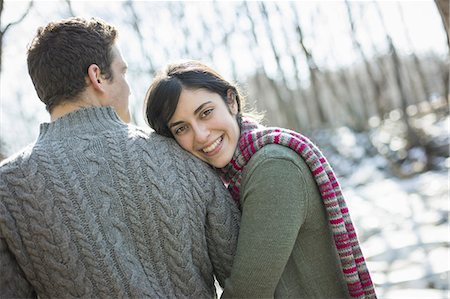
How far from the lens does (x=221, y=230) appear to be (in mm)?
1729

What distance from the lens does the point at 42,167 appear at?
161 centimetres

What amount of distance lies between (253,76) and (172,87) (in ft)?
37.7

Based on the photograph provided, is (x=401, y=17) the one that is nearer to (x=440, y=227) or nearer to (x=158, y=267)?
(x=440, y=227)

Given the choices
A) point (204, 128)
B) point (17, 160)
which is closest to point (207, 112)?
point (204, 128)

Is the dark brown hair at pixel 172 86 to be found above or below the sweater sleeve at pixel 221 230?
above

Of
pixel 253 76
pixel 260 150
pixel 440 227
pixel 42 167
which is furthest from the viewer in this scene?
pixel 253 76

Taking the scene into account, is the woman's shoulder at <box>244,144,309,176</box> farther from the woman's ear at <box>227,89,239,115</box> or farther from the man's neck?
the man's neck

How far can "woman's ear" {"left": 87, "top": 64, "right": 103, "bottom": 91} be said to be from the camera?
5.86 feet

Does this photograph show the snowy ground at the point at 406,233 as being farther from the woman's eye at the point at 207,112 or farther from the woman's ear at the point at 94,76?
the woman's ear at the point at 94,76

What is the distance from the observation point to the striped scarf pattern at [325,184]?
67.7 inches

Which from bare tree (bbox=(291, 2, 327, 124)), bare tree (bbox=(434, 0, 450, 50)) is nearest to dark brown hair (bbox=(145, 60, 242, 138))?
bare tree (bbox=(434, 0, 450, 50))

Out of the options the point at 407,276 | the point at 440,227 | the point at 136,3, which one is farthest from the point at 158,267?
the point at 136,3

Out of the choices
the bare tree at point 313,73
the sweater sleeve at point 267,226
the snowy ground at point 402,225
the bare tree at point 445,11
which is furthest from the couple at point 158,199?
the bare tree at point 313,73

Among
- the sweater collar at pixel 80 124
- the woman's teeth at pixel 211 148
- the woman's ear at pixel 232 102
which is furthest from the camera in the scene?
the woman's ear at pixel 232 102
